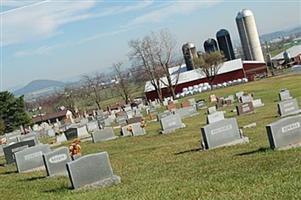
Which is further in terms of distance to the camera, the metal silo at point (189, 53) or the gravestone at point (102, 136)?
the metal silo at point (189, 53)

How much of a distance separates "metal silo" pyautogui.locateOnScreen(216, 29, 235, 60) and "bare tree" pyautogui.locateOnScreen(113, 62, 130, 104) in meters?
22.6

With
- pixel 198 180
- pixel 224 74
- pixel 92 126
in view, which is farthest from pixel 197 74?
pixel 198 180

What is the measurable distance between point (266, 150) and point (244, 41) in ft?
319

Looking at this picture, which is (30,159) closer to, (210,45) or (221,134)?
(221,134)

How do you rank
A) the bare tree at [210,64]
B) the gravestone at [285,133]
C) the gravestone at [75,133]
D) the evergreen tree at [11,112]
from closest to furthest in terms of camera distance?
1. the gravestone at [285,133]
2. the gravestone at [75,133]
3. the evergreen tree at [11,112]
4. the bare tree at [210,64]

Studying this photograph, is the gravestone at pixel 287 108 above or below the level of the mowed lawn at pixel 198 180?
below

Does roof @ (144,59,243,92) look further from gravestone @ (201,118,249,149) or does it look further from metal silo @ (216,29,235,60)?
gravestone @ (201,118,249,149)

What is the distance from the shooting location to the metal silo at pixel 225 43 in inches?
4144

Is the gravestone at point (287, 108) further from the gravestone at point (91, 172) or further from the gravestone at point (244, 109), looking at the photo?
the gravestone at point (91, 172)

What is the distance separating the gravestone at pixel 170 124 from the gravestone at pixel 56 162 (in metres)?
12.6

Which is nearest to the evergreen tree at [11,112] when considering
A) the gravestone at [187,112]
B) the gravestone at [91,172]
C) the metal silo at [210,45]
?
the gravestone at [187,112]

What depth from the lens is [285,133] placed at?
1212 cm

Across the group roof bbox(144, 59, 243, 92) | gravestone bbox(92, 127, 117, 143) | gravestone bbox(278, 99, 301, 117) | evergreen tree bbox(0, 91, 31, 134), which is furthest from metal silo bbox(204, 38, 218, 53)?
gravestone bbox(92, 127, 117, 143)

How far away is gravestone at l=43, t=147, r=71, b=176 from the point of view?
1279cm
